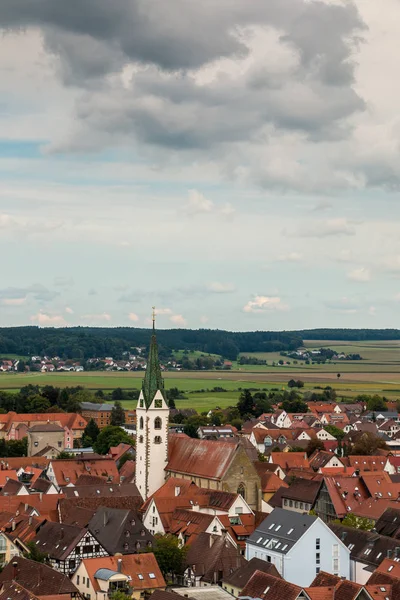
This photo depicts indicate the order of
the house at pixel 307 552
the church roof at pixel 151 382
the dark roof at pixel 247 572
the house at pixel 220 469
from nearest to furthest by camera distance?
the dark roof at pixel 247 572, the house at pixel 307 552, the house at pixel 220 469, the church roof at pixel 151 382

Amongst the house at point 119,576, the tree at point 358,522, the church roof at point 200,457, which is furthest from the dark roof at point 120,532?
the tree at point 358,522

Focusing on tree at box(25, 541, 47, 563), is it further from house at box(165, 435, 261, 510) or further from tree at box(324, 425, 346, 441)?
tree at box(324, 425, 346, 441)

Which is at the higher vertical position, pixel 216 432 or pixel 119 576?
pixel 216 432

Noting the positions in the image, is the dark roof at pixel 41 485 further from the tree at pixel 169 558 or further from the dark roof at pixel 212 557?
the tree at pixel 169 558

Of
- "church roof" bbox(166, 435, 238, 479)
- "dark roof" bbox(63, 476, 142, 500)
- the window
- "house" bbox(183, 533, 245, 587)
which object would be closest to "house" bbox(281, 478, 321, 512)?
the window

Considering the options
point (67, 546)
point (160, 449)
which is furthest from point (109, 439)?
point (67, 546)

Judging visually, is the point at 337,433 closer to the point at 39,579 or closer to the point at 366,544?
the point at 366,544
